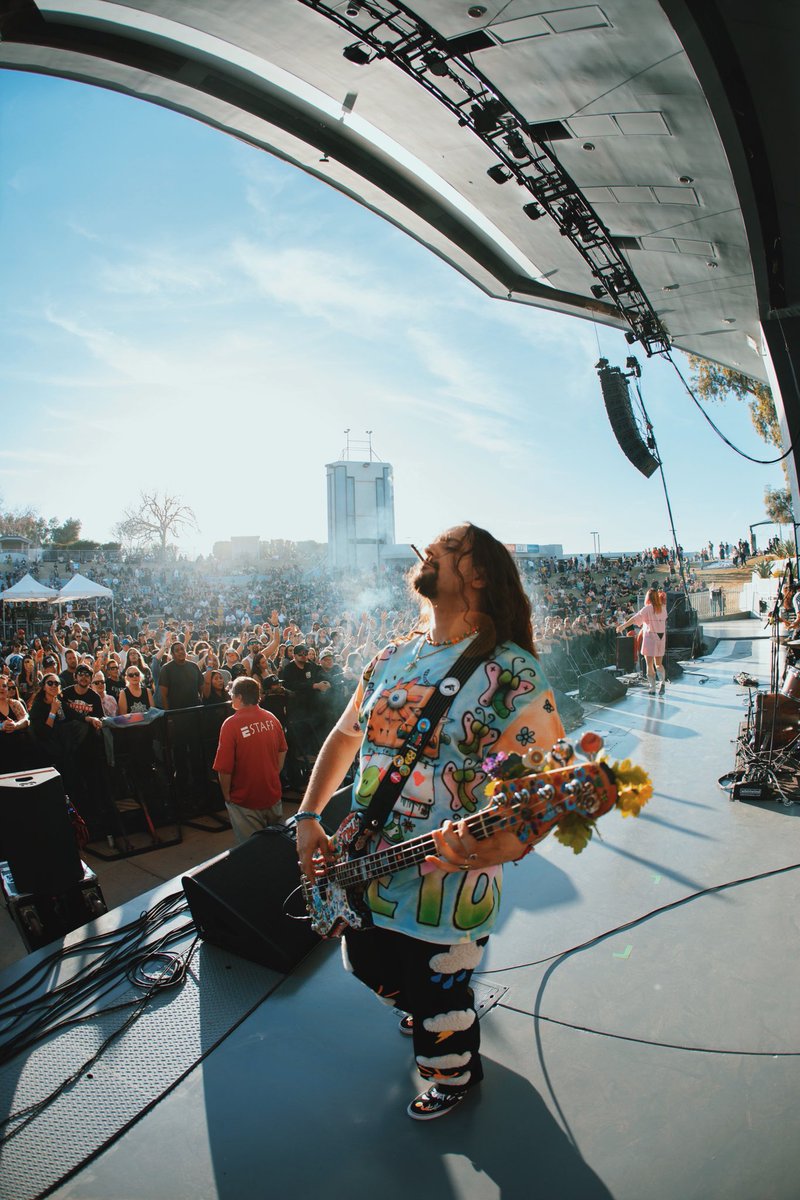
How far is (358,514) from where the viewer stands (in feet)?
111

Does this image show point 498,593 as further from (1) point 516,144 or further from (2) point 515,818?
(1) point 516,144

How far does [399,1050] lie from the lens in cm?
219

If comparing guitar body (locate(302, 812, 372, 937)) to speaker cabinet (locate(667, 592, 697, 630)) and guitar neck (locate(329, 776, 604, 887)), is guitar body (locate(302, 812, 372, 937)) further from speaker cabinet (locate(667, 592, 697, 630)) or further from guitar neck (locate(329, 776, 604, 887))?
speaker cabinet (locate(667, 592, 697, 630))

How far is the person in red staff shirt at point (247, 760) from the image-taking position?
4195 millimetres

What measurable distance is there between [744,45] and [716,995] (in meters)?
6.34

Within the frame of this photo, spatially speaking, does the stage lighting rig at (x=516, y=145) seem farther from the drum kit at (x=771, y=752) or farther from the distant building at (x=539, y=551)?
the distant building at (x=539, y=551)

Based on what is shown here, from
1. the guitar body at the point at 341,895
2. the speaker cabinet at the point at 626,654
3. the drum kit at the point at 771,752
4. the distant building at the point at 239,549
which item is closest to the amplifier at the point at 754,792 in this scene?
the drum kit at the point at 771,752

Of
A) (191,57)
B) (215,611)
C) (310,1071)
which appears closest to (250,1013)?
(310,1071)

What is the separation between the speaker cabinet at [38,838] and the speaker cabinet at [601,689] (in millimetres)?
6927

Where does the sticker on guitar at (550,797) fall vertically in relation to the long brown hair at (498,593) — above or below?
below

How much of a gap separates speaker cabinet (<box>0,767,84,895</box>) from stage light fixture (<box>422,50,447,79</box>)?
253 inches

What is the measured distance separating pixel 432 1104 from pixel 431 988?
42 cm

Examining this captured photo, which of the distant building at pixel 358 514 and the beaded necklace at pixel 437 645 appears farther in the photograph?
the distant building at pixel 358 514

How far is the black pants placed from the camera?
176 cm
